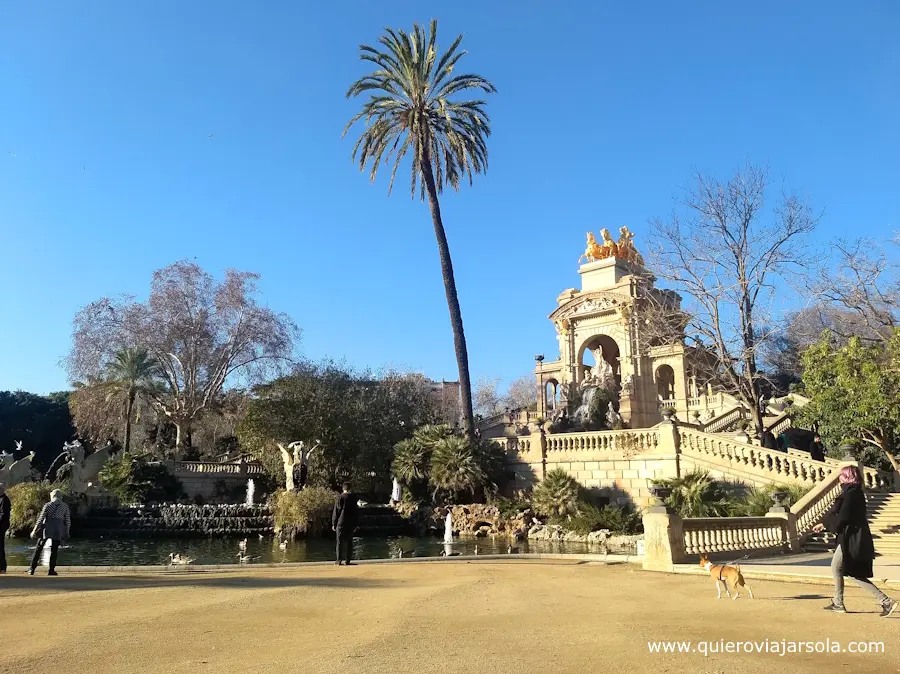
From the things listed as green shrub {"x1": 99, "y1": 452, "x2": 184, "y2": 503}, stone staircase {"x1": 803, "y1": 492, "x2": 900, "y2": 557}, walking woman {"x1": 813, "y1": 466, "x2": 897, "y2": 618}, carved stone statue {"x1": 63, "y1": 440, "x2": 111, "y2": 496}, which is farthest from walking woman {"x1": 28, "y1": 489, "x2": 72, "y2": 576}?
green shrub {"x1": 99, "y1": 452, "x2": 184, "y2": 503}

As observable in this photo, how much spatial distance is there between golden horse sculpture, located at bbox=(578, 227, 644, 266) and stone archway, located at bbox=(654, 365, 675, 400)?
30.4ft

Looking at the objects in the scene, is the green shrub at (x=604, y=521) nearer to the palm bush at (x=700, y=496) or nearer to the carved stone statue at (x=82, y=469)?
the palm bush at (x=700, y=496)

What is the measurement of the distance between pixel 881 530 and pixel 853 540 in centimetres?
1167

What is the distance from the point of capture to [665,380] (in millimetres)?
50219

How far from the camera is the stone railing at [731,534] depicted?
12664 mm

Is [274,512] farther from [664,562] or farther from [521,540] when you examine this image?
[664,562]

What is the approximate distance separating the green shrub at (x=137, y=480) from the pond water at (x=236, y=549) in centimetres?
621

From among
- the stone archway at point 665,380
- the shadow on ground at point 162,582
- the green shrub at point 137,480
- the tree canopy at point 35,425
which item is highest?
the stone archway at point 665,380

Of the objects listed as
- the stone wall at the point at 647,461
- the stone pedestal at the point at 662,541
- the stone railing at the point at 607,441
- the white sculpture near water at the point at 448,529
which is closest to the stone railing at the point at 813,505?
the stone wall at the point at 647,461

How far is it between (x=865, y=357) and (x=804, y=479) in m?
4.36

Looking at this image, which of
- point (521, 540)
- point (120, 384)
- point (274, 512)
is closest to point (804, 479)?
point (521, 540)

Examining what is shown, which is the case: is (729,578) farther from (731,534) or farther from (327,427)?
(327,427)

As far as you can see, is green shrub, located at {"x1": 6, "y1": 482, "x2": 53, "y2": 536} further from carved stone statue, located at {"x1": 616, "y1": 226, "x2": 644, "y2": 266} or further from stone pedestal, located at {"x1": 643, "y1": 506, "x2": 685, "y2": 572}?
carved stone statue, located at {"x1": 616, "y1": 226, "x2": 644, "y2": 266}

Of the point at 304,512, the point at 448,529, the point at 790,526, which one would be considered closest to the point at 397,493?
the point at 448,529
